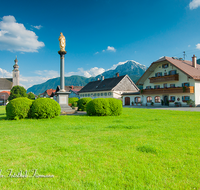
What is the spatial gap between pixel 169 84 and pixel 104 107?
2751 cm

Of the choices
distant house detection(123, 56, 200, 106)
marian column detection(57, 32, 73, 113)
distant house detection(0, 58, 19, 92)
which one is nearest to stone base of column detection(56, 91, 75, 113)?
marian column detection(57, 32, 73, 113)

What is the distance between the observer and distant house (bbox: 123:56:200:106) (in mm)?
31380

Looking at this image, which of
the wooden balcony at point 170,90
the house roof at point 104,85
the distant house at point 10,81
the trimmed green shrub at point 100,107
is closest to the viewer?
the trimmed green shrub at point 100,107

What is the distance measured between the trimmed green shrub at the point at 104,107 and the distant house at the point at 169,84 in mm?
22202

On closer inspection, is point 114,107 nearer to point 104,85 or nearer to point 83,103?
point 83,103

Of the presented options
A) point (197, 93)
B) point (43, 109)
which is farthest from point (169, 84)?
point (43, 109)

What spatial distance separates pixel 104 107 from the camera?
14.8 m

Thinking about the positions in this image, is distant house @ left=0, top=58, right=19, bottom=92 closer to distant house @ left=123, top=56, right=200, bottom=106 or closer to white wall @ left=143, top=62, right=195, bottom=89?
distant house @ left=123, top=56, right=200, bottom=106

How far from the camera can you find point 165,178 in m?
3.25

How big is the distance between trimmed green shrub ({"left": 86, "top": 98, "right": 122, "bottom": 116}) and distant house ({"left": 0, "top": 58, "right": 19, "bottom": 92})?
9941 cm

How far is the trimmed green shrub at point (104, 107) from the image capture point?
14664mm

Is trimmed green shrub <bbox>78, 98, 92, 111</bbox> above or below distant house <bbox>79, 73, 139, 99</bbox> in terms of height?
below

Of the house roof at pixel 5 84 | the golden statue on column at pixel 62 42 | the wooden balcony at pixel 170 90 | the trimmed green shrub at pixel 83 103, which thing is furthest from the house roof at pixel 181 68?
the house roof at pixel 5 84

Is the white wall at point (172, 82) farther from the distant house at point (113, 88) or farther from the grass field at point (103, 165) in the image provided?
the grass field at point (103, 165)
